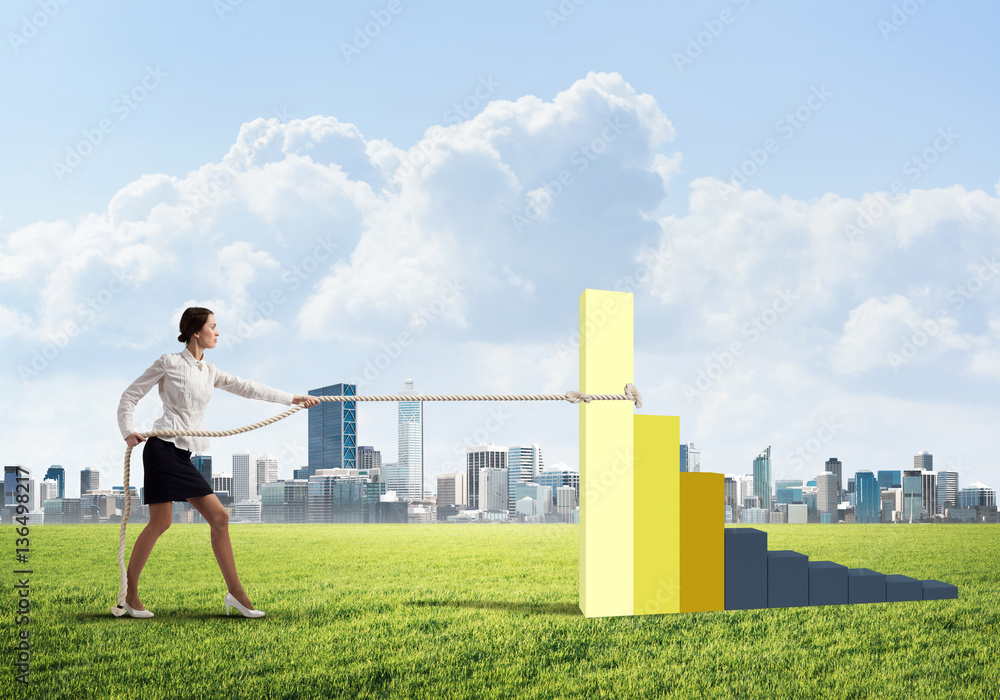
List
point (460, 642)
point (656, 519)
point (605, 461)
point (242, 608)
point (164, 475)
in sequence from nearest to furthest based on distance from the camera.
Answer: point (460, 642) < point (164, 475) < point (242, 608) < point (605, 461) < point (656, 519)

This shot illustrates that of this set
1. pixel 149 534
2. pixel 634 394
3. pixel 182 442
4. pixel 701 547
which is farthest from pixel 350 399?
pixel 701 547

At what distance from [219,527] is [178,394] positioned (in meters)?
0.88

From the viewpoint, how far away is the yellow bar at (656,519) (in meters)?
4.87

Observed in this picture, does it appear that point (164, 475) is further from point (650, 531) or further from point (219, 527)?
point (650, 531)

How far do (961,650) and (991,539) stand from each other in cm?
785

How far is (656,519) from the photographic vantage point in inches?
193

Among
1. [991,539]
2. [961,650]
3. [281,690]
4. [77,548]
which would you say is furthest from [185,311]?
[991,539]

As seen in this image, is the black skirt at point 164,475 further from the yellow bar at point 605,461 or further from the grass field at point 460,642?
the yellow bar at point 605,461

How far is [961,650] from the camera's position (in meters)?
4.09

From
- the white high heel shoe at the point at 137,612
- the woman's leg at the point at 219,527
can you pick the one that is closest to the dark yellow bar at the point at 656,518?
the woman's leg at the point at 219,527

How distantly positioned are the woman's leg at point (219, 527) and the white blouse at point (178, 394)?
325mm

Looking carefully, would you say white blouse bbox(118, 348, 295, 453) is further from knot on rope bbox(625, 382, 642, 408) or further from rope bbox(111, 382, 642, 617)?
knot on rope bbox(625, 382, 642, 408)

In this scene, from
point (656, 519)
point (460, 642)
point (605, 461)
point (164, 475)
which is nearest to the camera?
point (460, 642)

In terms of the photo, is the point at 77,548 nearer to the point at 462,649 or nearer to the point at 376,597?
the point at 376,597
